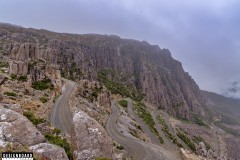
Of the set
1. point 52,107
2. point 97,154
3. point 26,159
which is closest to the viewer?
point 26,159

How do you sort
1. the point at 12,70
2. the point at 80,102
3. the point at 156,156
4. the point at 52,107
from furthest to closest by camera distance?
the point at 12,70 < the point at 80,102 < the point at 52,107 < the point at 156,156

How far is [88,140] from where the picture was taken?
21.0 meters

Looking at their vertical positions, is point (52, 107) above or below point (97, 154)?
below

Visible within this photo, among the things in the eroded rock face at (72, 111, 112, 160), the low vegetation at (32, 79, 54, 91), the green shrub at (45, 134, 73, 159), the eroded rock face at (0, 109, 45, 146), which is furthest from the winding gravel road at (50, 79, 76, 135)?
the eroded rock face at (0, 109, 45, 146)

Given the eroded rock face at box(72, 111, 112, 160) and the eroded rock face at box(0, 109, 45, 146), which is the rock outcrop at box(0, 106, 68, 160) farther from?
the eroded rock face at box(72, 111, 112, 160)

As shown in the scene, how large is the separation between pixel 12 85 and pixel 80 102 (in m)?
22.5

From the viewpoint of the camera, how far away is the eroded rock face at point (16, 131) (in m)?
17.5

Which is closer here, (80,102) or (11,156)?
(11,156)

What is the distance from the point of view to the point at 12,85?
215 feet

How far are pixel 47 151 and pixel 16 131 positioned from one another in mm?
2248

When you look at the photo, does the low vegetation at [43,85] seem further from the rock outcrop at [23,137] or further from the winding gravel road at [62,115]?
the rock outcrop at [23,137]

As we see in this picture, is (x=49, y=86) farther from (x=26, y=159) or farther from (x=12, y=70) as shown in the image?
(x=26, y=159)

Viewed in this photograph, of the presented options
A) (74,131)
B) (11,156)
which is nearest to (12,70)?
(74,131)

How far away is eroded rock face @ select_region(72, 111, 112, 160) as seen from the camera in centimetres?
2045
